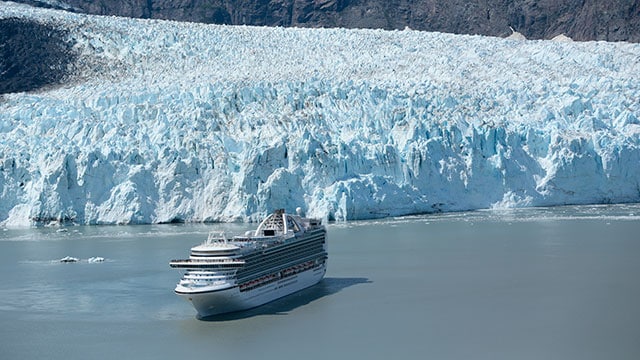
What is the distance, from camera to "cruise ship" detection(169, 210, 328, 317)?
15.5 meters

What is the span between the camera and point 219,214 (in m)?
27.5

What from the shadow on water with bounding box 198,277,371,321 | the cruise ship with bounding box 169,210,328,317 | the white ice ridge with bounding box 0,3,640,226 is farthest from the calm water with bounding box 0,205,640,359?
the white ice ridge with bounding box 0,3,640,226

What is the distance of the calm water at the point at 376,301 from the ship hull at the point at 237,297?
216 millimetres

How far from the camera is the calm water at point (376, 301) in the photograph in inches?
518

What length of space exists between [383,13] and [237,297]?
4169 centimetres

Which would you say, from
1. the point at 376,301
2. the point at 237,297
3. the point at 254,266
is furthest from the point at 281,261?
the point at 376,301

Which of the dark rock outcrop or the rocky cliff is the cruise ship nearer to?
the dark rock outcrop

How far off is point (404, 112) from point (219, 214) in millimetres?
6631

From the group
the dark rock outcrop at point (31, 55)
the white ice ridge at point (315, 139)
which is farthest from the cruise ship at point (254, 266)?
the dark rock outcrop at point (31, 55)

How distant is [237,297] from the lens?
1573 cm

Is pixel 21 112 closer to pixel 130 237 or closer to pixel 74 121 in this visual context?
pixel 74 121

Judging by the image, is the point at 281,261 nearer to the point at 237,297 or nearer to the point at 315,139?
the point at 237,297

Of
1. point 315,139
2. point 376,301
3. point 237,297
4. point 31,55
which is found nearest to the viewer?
point 237,297

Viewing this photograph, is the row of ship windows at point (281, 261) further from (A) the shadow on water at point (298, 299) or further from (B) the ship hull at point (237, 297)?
(A) the shadow on water at point (298, 299)
